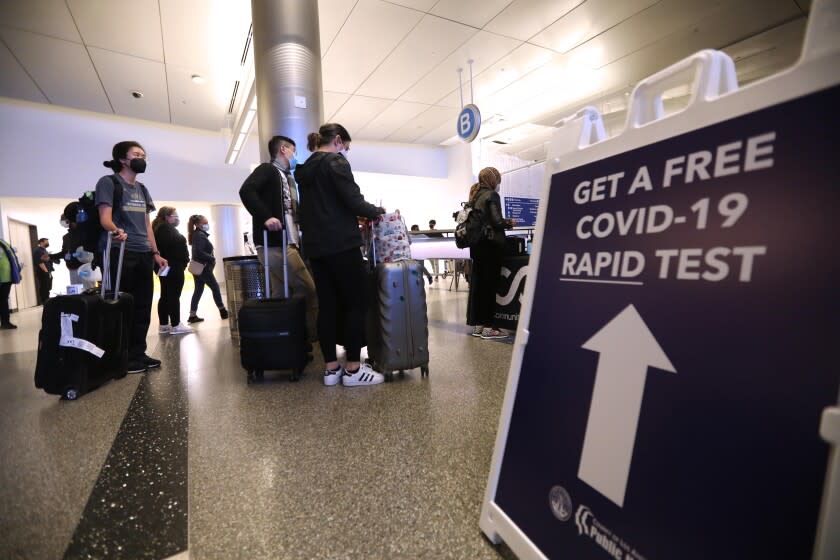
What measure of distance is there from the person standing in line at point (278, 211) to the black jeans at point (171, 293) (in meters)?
1.47

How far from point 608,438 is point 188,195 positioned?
9.24 m

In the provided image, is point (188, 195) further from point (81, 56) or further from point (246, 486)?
point (246, 486)

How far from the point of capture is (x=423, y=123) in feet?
27.0

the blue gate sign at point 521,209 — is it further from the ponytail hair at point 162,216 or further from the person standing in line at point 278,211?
the ponytail hair at point 162,216

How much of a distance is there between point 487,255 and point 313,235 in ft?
4.77

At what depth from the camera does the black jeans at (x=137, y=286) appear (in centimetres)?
231

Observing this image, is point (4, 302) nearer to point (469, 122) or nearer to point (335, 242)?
point (335, 242)

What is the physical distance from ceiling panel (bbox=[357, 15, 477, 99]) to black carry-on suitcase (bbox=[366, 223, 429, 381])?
390 cm

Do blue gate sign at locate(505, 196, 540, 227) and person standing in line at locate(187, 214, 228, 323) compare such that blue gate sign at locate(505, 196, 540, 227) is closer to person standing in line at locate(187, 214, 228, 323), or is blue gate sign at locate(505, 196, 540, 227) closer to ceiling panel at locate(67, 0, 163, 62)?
person standing in line at locate(187, 214, 228, 323)

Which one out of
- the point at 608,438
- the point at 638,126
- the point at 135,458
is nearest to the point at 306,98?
the point at 135,458

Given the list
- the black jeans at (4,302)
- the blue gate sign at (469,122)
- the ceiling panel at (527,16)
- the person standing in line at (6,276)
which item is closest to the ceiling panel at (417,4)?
the ceiling panel at (527,16)

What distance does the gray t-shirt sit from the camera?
2166 mm

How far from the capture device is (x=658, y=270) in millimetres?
598

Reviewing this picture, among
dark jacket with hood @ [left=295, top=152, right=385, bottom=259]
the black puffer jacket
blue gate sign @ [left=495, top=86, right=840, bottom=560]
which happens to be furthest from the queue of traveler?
blue gate sign @ [left=495, top=86, right=840, bottom=560]
